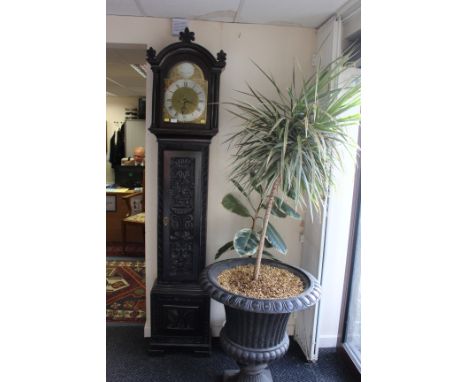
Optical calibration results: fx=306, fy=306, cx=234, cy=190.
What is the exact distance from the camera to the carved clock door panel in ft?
6.91

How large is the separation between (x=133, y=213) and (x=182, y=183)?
7.96 ft

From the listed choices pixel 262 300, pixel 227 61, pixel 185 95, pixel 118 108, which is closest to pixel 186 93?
pixel 185 95

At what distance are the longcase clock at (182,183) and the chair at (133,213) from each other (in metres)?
1.78

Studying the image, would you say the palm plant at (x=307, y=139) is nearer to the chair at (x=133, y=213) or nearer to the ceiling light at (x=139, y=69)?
the ceiling light at (x=139, y=69)

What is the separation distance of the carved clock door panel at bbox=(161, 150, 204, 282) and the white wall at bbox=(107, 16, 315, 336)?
184 mm

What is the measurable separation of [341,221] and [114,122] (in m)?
4.64

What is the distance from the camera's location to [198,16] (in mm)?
2027
